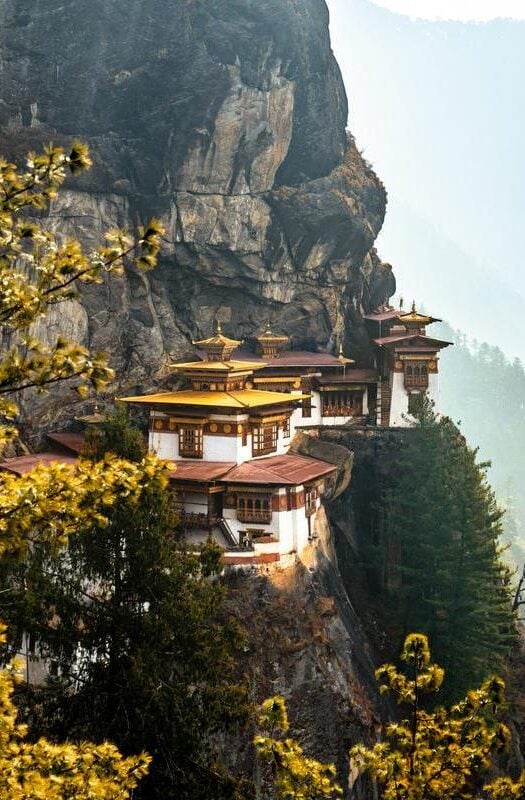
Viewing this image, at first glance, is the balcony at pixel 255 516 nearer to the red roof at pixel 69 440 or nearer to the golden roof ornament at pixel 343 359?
the red roof at pixel 69 440

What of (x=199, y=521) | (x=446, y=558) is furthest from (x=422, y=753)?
(x=446, y=558)

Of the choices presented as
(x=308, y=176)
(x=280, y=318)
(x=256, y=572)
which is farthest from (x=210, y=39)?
(x=256, y=572)

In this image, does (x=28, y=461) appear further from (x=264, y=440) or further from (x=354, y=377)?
(x=354, y=377)

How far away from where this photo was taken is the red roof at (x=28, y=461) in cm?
3142

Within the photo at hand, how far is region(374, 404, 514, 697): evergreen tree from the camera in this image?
34750mm

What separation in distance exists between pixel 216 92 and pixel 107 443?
1021 inches

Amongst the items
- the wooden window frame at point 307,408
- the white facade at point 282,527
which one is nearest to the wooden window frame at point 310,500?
the white facade at point 282,527

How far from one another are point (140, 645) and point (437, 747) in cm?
737

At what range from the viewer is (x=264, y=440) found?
3562 centimetres

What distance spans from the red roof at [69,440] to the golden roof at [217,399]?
274 cm

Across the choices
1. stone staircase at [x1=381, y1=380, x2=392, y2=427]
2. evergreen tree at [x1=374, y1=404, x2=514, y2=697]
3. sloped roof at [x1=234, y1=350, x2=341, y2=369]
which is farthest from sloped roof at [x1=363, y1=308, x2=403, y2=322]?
evergreen tree at [x1=374, y1=404, x2=514, y2=697]

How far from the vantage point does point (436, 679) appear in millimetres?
13039

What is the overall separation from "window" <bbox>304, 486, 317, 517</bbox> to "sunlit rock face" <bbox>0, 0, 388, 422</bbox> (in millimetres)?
11428

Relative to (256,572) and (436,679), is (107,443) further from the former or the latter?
(436,679)
